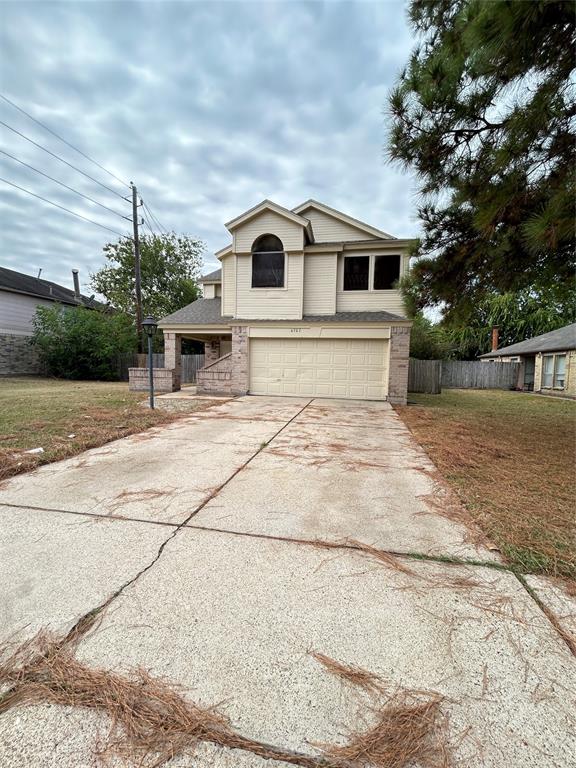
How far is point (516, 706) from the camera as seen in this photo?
130cm

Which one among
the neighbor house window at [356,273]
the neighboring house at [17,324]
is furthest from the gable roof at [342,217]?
the neighboring house at [17,324]

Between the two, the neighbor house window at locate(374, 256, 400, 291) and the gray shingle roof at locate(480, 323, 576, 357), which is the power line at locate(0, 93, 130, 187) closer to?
the neighbor house window at locate(374, 256, 400, 291)

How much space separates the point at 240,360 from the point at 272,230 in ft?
15.3

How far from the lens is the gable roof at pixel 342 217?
39.6 ft

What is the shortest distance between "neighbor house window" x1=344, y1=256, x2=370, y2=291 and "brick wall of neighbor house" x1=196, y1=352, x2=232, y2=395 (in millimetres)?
5037

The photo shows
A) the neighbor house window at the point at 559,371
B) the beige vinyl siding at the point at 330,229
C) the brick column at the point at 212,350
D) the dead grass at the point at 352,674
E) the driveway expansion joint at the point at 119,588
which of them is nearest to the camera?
the dead grass at the point at 352,674

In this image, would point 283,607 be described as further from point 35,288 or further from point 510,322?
point 510,322

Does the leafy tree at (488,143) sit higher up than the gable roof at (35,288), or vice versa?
the gable roof at (35,288)

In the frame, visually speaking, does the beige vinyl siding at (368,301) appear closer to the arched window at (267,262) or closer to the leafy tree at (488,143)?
the arched window at (267,262)

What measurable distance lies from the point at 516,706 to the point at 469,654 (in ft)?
0.80

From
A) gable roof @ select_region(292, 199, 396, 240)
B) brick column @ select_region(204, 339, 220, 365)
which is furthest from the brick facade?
brick column @ select_region(204, 339, 220, 365)

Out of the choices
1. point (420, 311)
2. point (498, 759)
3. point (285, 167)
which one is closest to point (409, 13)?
point (420, 311)

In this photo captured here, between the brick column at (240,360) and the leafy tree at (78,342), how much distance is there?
10.4m

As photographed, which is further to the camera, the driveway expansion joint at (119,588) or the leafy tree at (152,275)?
the leafy tree at (152,275)
